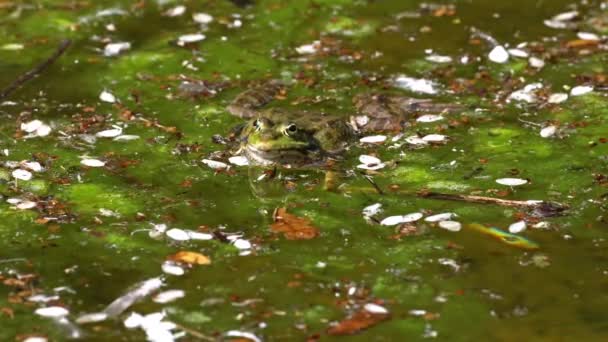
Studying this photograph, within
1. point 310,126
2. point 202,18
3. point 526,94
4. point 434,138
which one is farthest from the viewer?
point 202,18

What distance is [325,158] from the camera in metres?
7.21

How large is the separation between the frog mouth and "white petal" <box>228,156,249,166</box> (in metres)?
0.03

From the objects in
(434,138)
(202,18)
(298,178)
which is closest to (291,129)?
(298,178)

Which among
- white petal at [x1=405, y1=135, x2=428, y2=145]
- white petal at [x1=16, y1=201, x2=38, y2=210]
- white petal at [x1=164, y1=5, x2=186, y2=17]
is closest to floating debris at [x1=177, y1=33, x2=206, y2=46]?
white petal at [x1=164, y1=5, x2=186, y2=17]

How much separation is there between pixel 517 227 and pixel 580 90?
8.06ft

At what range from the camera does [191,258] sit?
5801mm

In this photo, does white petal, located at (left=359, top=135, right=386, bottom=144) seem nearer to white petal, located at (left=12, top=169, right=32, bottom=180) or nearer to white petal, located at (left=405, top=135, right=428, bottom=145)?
white petal, located at (left=405, top=135, right=428, bottom=145)

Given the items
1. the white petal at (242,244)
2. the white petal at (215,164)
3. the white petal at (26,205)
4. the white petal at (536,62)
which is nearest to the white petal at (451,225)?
the white petal at (242,244)

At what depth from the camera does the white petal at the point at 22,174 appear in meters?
6.79

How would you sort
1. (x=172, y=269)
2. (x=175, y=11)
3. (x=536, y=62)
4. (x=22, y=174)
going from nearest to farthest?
(x=172, y=269) → (x=22, y=174) → (x=536, y=62) → (x=175, y=11)

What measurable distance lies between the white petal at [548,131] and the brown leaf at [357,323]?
273 cm

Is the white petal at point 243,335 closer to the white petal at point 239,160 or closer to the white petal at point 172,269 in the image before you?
the white petal at point 172,269

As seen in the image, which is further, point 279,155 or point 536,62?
point 536,62

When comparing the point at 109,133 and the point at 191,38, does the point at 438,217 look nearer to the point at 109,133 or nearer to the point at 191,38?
the point at 109,133
